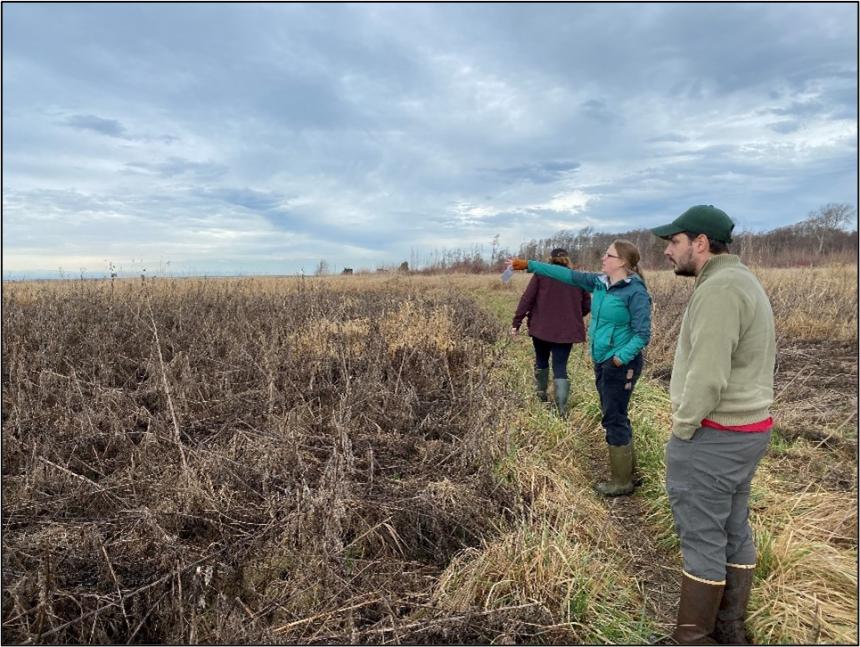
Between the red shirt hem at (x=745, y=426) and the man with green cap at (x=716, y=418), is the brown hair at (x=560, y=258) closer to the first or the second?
the man with green cap at (x=716, y=418)

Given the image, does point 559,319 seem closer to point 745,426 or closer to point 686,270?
point 686,270

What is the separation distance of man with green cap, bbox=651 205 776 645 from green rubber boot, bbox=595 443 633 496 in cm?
142

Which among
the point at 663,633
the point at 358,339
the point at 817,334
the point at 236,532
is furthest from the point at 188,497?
the point at 817,334

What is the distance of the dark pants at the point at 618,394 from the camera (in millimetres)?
3461

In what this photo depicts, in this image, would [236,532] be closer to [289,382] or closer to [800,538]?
[289,382]

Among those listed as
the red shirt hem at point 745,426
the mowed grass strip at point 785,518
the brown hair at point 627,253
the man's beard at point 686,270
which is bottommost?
the mowed grass strip at point 785,518

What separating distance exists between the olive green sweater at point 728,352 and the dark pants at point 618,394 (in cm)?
150

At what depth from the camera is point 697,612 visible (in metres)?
1.99

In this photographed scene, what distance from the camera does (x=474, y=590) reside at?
2.36 metres

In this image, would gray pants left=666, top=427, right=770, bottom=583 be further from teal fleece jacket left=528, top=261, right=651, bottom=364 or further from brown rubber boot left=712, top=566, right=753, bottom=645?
teal fleece jacket left=528, top=261, right=651, bottom=364

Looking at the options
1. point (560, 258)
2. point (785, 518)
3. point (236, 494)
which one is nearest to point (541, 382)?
point (560, 258)

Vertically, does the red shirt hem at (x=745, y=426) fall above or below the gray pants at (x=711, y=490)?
above

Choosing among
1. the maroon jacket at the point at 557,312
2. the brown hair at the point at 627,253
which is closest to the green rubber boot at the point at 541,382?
the maroon jacket at the point at 557,312

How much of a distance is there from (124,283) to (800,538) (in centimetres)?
1294
